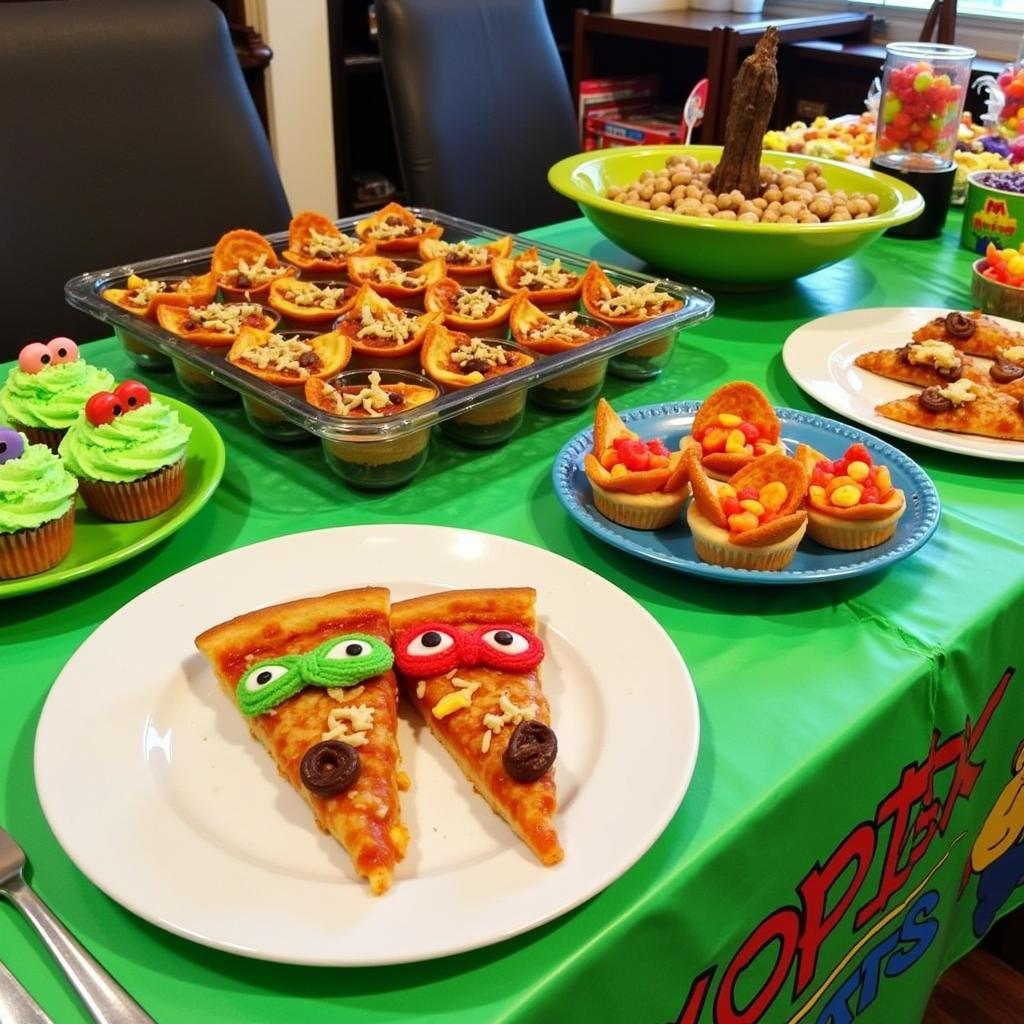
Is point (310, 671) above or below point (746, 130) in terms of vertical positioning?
below

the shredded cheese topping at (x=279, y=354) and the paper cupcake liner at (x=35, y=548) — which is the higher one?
the shredded cheese topping at (x=279, y=354)

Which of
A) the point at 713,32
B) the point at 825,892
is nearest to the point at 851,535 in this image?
the point at 825,892

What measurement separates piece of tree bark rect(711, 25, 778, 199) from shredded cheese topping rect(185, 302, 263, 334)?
Result: 756 millimetres

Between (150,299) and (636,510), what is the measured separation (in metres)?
0.68

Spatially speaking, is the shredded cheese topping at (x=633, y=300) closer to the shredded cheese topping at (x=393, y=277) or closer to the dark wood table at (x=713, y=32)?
the shredded cheese topping at (x=393, y=277)

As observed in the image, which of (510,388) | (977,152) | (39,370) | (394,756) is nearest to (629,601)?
(394,756)

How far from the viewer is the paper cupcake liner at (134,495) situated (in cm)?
90

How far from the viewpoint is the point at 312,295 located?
1.27 meters

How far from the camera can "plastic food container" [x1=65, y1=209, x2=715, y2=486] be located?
3.13 feet

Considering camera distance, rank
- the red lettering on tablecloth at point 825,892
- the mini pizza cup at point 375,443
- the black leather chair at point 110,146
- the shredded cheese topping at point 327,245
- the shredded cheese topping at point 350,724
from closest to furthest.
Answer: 1. the shredded cheese topping at point 350,724
2. the red lettering on tablecloth at point 825,892
3. the mini pizza cup at point 375,443
4. the shredded cheese topping at point 327,245
5. the black leather chair at point 110,146

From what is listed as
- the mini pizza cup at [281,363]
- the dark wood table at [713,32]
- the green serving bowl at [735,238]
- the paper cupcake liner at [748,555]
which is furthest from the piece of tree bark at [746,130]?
the dark wood table at [713,32]

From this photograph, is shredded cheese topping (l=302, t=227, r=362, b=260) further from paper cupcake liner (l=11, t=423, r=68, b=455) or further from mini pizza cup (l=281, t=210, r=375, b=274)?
paper cupcake liner (l=11, t=423, r=68, b=455)

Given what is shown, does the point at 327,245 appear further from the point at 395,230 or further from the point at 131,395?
the point at 131,395

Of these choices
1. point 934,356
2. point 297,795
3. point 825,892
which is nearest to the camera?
point 297,795
